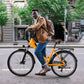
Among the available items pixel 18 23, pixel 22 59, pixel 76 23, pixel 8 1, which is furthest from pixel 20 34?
pixel 22 59

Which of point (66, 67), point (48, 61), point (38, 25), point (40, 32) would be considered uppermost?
point (38, 25)

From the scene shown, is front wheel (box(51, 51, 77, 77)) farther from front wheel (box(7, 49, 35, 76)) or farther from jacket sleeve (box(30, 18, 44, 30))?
jacket sleeve (box(30, 18, 44, 30))

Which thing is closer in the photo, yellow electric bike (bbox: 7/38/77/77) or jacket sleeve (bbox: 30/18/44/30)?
jacket sleeve (bbox: 30/18/44/30)

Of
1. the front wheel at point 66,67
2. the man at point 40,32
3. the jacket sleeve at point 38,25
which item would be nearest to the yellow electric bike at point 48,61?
the front wheel at point 66,67

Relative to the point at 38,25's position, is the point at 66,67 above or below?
below

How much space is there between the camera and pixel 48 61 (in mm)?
4223

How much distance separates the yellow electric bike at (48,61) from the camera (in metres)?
4.16

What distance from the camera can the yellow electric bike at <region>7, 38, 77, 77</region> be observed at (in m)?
4.16

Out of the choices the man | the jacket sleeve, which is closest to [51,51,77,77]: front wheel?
the man

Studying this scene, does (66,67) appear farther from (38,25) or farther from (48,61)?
(38,25)

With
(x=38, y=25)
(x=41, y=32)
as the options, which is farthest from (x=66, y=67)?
(x=38, y=25)

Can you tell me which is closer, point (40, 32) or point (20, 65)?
point (40, 32)

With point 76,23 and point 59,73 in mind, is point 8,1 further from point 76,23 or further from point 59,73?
point 59,73

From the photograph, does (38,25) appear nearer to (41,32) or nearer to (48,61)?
(41,32)
